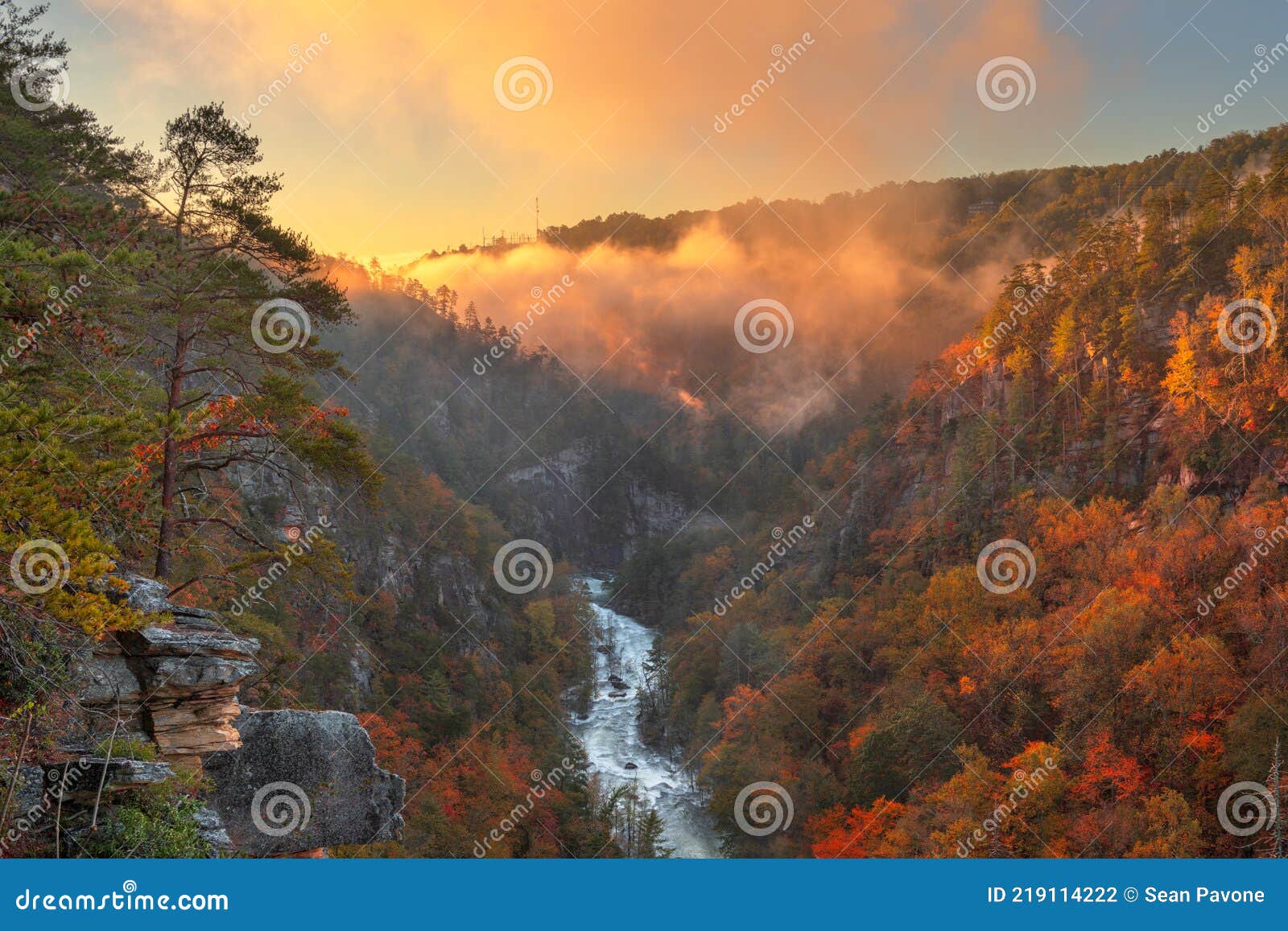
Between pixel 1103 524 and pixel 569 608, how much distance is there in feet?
190

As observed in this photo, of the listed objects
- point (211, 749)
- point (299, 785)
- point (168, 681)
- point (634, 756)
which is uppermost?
point (168, 681)

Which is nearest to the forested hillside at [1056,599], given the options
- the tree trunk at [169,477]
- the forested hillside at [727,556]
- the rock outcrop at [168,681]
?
the forested hillside at [727,556]

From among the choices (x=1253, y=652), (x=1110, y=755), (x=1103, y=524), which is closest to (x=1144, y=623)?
(x=1253, y=652)

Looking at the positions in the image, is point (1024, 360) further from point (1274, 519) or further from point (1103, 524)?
point (1274, 519)

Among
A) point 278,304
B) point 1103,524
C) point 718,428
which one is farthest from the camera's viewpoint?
point 718,428

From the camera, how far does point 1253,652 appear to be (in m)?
45.5

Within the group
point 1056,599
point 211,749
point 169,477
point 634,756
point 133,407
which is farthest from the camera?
point 634,756

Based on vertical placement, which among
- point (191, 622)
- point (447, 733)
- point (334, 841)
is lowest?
point (447, 733)

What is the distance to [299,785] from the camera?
43.2 ft

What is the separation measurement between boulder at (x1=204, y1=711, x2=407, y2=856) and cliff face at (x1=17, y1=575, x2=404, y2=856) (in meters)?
0.02

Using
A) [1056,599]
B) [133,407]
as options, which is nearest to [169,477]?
[133,407]

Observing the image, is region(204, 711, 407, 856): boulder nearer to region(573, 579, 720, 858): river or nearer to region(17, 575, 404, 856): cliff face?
region(17, 575, 404, 856): cliff face

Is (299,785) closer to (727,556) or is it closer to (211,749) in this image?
(211,749)

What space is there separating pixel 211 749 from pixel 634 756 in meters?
64.4
